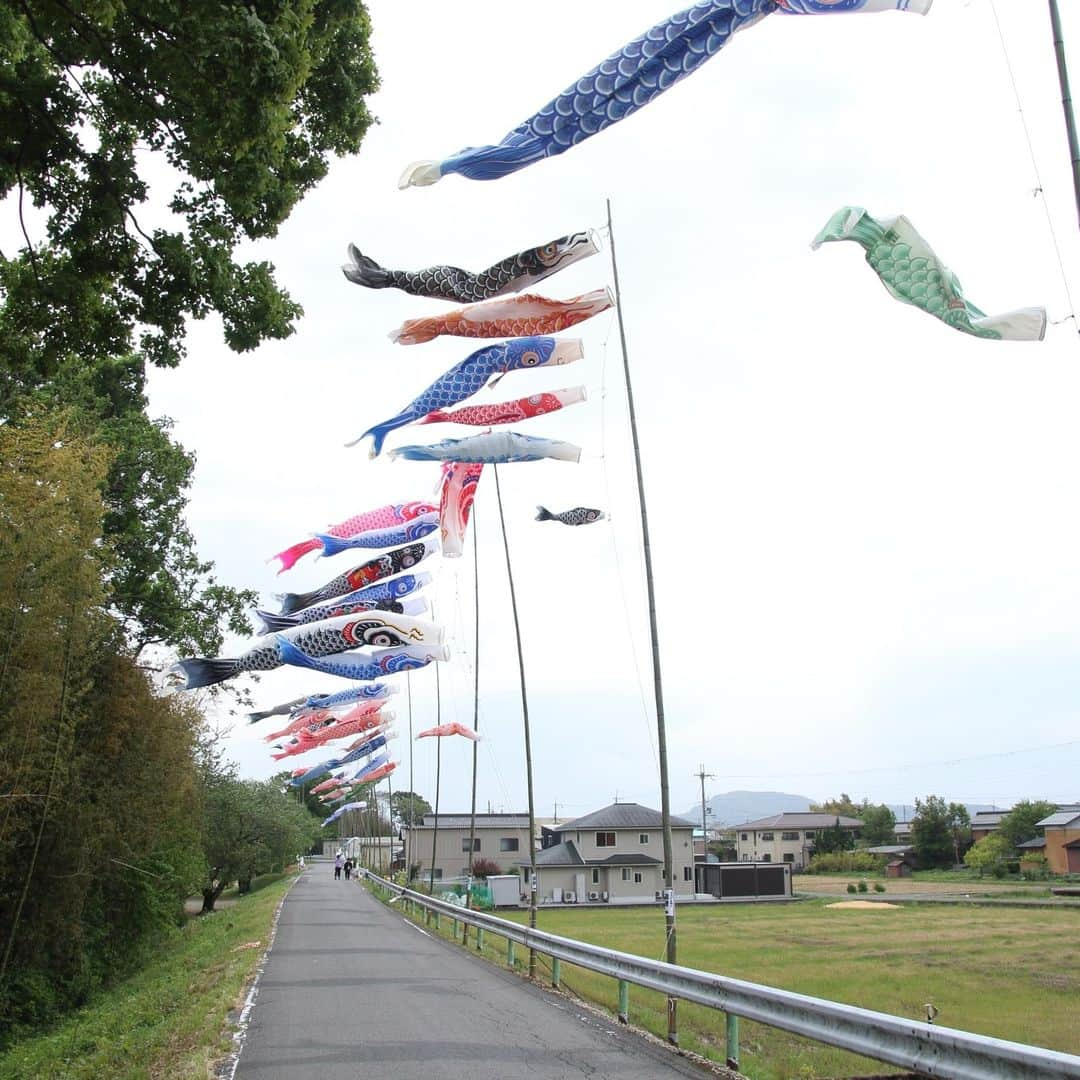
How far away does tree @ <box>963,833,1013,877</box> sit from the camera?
73.3m

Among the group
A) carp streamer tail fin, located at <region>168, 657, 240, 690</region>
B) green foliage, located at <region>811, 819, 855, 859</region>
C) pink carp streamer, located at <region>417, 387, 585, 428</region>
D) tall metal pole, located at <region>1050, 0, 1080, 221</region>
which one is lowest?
green foliage, located at <region>811, 819, 855, 859</region>

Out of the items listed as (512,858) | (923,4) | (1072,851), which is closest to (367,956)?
(923,4)

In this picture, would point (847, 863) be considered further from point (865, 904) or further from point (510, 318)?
point (510, 318)

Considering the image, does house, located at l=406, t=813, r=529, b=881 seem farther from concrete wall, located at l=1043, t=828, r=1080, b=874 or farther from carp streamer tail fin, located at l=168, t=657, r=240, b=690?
carp streamer tail fin, located at l=168, t=657, r=240, b=690

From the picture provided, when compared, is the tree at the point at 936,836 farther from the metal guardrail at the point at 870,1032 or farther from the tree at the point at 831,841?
the metal guardrail at the point at 870,1032

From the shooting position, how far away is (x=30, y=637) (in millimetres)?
15438

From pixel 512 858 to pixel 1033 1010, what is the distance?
56.7 m

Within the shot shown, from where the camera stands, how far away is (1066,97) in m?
7.15

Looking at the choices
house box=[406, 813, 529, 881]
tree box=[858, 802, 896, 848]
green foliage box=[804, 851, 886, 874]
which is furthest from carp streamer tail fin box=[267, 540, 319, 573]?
tree box=[858, 802, 896, 848]

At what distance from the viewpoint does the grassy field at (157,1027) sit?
973 cm

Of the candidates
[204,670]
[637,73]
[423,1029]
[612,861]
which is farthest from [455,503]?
[612,861]

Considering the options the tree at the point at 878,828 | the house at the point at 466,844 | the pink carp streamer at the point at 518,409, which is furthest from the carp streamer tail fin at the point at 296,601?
the tree at the point at 878,828

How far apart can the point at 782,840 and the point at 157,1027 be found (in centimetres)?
9154

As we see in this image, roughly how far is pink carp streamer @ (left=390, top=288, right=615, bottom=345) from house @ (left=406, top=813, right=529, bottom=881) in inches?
2446
